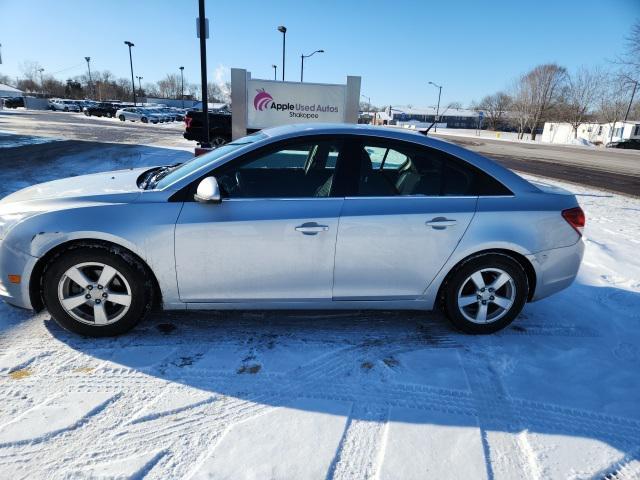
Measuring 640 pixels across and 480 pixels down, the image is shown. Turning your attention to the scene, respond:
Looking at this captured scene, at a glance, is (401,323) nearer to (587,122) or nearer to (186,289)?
(186,289)

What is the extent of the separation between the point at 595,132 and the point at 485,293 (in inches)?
2700

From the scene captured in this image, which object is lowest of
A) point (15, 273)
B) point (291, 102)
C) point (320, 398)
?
point (320, 398)

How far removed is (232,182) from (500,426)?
2421 millimetres

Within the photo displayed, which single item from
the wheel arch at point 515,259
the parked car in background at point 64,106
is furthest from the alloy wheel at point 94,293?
the parked car in background at point 64,106

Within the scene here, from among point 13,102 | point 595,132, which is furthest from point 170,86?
point 595,132

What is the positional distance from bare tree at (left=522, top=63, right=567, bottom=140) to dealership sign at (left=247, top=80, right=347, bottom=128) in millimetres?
63768

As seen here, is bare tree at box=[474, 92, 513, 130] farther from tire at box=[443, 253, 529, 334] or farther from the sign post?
tire at box=[443, 253, 529, 334]

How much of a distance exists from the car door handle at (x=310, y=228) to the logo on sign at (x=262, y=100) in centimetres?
1287

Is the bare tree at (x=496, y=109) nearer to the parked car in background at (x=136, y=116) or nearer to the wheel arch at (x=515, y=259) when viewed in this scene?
the parked car in background at (x=136, y=116)

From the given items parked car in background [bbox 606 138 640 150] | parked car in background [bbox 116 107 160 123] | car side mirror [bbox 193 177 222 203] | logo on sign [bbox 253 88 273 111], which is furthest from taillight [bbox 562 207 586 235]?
parked car in background [bbox 606 138 640 150]

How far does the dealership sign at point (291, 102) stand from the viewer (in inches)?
583

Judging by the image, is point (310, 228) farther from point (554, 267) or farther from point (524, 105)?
point (524, 105)

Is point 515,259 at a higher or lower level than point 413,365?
higher

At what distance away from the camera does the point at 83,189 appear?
3320 mm
